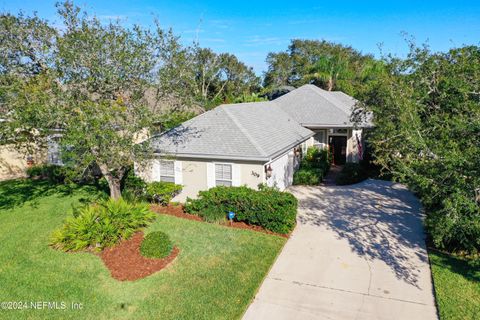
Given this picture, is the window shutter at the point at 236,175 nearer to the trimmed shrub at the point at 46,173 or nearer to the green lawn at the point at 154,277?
the green lawn at the point at 154,277

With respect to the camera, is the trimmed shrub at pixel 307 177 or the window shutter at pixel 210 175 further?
the trimmed shrub at pixel 307 177

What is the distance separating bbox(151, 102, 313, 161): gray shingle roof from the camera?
13703mm

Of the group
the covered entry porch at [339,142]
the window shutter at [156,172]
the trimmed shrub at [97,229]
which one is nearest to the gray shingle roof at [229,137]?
the window shutter at [156,172]

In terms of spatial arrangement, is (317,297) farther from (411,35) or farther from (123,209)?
(411,35)

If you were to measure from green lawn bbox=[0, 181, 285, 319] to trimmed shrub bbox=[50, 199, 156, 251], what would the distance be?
367mm

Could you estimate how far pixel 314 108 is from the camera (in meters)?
22.8

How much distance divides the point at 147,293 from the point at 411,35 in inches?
510

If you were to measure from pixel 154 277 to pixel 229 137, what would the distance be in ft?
24.2

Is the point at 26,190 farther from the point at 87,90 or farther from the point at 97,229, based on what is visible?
the point at 97,229

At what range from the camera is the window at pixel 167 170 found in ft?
48.7

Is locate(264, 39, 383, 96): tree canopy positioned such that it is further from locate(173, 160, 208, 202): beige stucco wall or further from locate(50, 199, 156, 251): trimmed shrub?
locate(50, 199, 156, 251): trimmed shrub

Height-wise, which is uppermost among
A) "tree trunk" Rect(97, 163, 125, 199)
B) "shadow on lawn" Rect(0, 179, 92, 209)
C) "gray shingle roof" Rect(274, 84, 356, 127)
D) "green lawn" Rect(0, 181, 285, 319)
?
"gray shingle roof" Rect(274, 84, 356, 127)

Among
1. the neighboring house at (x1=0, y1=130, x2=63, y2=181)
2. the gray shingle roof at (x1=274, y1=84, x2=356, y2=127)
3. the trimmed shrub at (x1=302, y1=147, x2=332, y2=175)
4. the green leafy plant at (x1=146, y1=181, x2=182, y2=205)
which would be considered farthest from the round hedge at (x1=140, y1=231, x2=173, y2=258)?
the gray shingle roof at (x1=274, y1=84, x2=356, y2=127)

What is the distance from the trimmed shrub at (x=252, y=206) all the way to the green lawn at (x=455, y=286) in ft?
15.1
